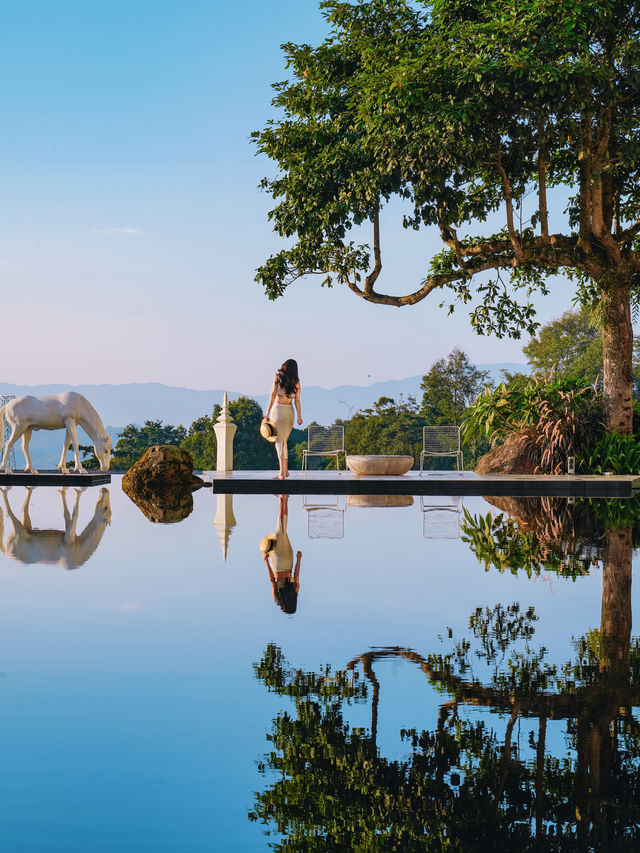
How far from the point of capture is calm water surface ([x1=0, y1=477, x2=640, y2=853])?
2.52m

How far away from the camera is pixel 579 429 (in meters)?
17.4

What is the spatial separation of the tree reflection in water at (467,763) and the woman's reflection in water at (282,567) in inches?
57.0

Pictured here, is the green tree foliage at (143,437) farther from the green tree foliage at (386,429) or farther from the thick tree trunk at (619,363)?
the thick tree trunk at (619,363)

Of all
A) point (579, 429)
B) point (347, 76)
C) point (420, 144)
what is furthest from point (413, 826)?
point (347, 76)

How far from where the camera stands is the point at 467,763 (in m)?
2.87

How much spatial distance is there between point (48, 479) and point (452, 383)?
1907cm

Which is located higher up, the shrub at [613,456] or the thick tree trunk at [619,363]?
the thick tree trunk at [619,363]

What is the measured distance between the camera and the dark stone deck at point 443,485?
49.3 ft

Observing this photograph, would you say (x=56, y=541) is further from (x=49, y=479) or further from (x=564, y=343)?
(x=564, y=343)

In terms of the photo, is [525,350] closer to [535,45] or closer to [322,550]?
[535,45]

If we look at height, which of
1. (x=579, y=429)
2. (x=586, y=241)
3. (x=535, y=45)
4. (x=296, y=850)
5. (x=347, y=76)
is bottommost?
(x=296, y=850)

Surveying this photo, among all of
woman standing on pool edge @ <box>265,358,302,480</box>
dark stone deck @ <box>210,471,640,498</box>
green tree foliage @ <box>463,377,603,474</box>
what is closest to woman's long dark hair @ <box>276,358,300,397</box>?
woman standing on pool edge @ <box>265,358,302,480</box>

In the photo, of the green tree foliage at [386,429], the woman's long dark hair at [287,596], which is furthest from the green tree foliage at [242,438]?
the woman's long dark hair at [287,596]

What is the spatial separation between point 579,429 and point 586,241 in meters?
3.51
